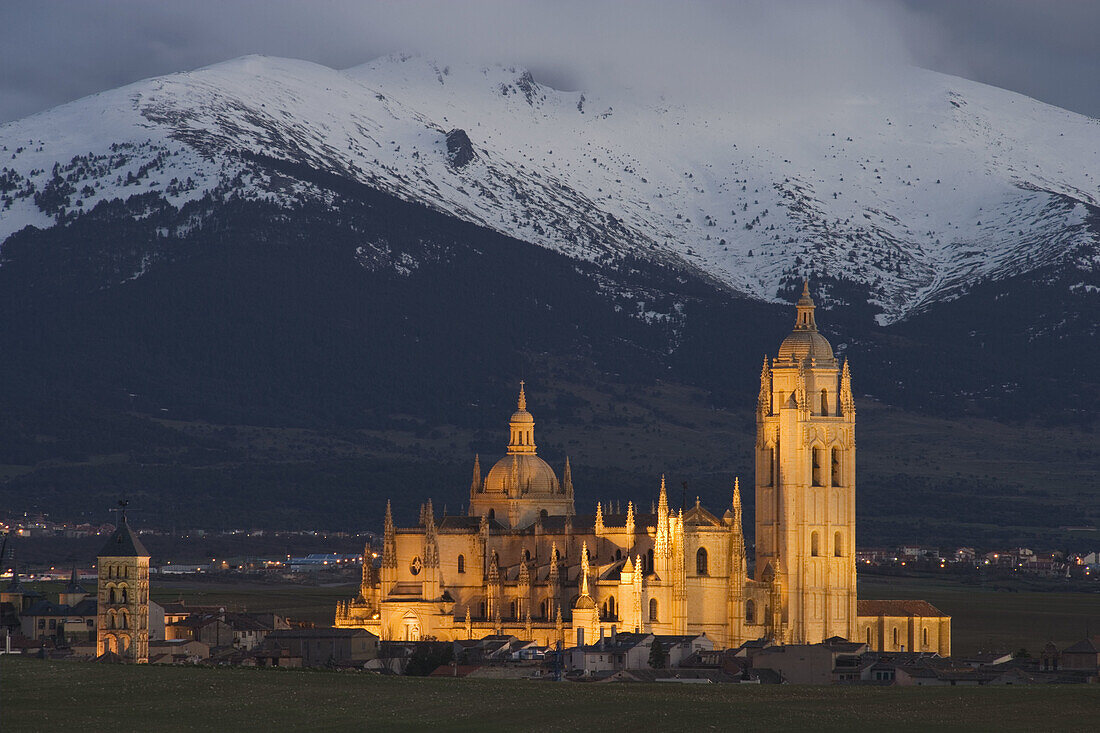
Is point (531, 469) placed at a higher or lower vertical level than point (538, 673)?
higher

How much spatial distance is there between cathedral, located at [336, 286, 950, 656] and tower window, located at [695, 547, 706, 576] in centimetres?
6

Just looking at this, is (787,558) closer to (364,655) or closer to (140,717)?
(364,655)

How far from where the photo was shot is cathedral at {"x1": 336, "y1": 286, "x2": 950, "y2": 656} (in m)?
148

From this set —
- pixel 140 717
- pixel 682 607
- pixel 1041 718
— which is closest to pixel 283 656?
pixel 682 607

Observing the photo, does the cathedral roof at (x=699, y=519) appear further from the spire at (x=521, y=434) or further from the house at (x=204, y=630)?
the house at (x=204, y=630)

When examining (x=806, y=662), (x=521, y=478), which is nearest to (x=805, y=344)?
(x=521, y=478)

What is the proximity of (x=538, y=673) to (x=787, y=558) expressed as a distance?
3238 cm

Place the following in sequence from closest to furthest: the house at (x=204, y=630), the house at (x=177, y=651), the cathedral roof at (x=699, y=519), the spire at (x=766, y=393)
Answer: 1. the house at (x=177, y=651)
2. the house at (x=204, y=630)
3. the cathedral roof at (x=699, y=519)
4. the spire at (x=766, y=393)

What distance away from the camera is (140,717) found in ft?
316

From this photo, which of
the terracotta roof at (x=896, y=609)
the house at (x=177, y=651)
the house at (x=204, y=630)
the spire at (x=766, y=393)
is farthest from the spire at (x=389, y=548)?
the terracotta roof at (x=896, y=609)

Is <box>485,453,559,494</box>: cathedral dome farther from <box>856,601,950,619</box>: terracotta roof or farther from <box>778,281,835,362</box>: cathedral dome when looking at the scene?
<box>856,601,950,619</box>: terracotta roof

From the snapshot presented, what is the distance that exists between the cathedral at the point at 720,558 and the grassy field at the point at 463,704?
32.9 metres

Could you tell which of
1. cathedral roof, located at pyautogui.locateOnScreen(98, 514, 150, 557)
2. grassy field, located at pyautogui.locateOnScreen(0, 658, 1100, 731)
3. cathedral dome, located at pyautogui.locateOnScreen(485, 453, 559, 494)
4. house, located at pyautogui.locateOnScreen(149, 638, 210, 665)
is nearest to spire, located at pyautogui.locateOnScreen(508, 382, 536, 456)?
cathedral dome, located at pyautogui.locateOnScreen(485, 453, 559, 494)

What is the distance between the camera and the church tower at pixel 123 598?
125312 mm
